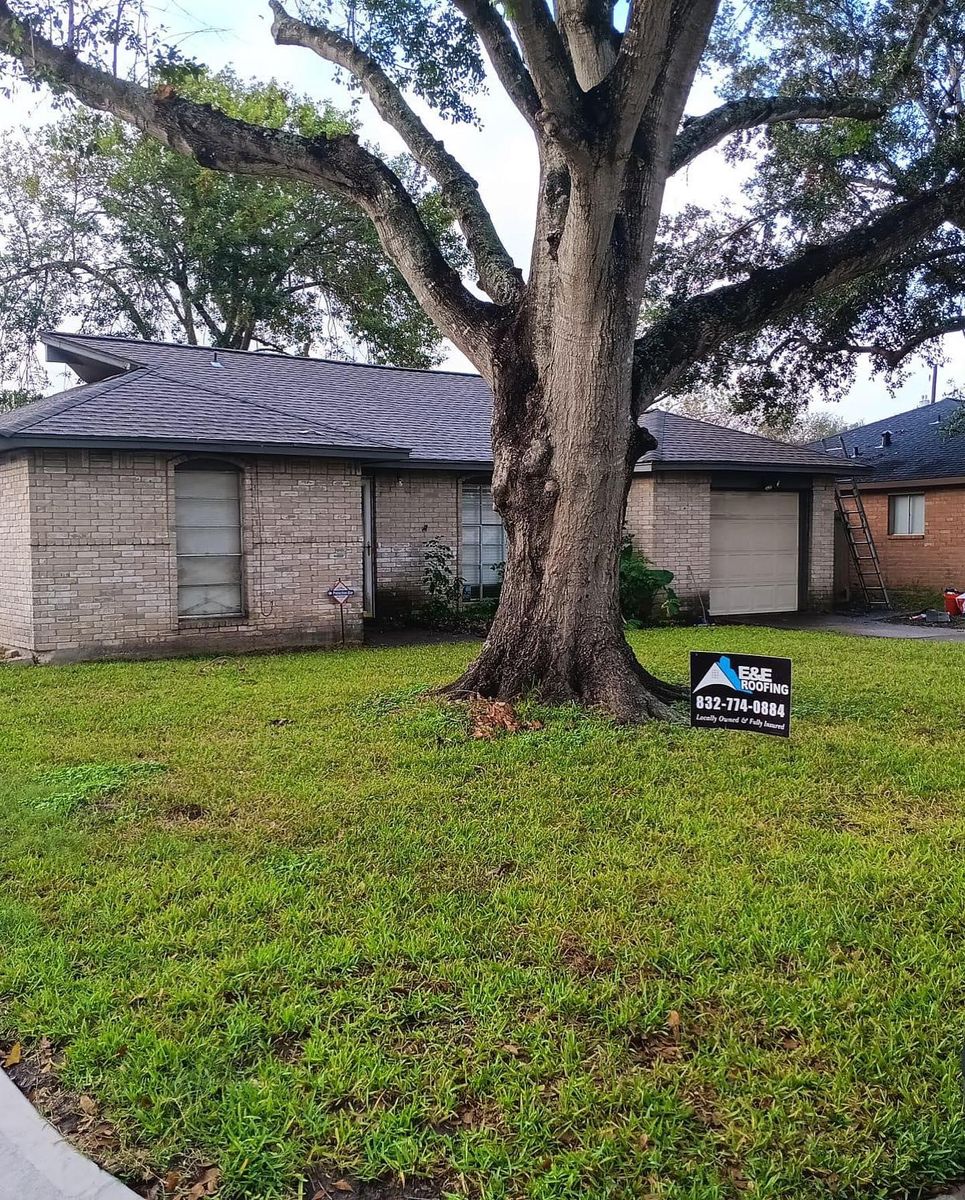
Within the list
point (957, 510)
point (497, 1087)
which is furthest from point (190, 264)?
point (497, 1087)

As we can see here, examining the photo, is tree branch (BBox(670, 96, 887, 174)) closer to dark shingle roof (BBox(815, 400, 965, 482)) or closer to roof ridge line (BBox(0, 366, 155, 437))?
roof ridge line (BBox(0, 366, 155, 437))

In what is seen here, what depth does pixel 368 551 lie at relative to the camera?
14039 millimetres

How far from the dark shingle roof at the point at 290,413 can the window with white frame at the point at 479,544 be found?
0.84 metres

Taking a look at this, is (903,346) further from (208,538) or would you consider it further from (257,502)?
(208,538)

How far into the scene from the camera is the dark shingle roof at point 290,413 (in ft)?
36.1

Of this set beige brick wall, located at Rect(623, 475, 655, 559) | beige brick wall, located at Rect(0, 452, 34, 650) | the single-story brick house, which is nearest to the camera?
beige brick wall, located at Rect(0, 452, 34, 650)

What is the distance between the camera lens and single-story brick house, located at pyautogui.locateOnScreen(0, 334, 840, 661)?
35.2 feet

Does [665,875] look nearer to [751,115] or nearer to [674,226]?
[751,115]

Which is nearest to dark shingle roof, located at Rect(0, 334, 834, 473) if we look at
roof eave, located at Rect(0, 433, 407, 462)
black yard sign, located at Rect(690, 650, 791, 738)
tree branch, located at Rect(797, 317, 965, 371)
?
roof eave, located at Rect(0, 433, 407, 462)

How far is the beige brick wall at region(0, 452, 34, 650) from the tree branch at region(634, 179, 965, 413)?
7106 mm

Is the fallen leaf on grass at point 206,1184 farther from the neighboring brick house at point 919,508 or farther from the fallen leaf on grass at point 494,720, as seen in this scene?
the neighboring brick house at point 919,508

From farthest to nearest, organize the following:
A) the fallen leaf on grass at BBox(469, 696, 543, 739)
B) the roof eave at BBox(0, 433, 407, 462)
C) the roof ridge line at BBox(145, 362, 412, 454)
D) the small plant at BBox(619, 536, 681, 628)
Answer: the small plant at BBox(619, 536, 681, 628)
the roof ridge line at BBox(145, 362, 412, 454)
the roof eave at BBox(0, 433, 407, 462)
the fallen leaf on grass at BBox(469, 696, 543, 739)

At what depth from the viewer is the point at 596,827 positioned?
479 cm

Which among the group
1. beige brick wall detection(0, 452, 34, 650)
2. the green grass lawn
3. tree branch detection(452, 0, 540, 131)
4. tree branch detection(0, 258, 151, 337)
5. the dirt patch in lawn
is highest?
tree branch detection(0, 258, 151, 337)
